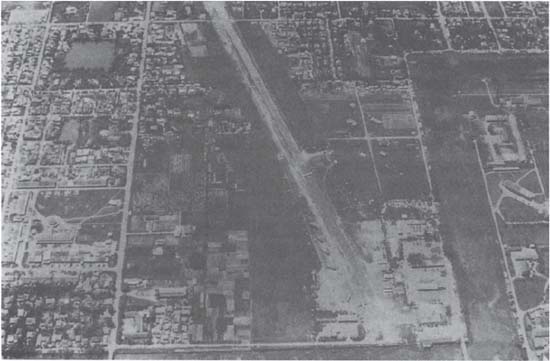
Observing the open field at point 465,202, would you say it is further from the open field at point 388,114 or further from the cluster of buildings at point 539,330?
the open field at point 388,114

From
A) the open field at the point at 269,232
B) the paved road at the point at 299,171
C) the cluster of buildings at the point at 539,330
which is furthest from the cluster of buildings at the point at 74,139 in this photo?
the cluster of buildings at the point at 539,330

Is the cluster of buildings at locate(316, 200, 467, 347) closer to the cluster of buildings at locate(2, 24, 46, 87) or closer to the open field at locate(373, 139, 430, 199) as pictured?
the open field at locate(373, 139, 430, 199)

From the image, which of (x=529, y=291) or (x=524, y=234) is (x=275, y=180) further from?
(x=529, y=291)

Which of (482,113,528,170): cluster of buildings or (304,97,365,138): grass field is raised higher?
(304,97,365,138): grass field

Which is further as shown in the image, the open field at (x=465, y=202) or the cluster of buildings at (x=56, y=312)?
the open field at (x=465, y=202)

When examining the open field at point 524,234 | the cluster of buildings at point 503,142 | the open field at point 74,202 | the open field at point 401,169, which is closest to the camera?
the open field at point 524,234

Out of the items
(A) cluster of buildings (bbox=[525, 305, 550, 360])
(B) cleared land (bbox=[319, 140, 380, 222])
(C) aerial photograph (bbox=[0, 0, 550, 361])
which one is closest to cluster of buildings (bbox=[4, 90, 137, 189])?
(C) aerial photograph (bbox=[0, 0, 550, 361])
